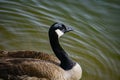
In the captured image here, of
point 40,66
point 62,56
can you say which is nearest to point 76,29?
point 62,56

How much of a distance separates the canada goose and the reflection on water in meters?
0.82

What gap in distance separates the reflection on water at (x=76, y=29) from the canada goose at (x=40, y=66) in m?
0.82

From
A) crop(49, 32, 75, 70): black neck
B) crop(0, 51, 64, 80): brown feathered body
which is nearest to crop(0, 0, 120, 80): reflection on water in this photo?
crop(49, 32, 75, 70): black neck

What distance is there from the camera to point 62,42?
9.78m

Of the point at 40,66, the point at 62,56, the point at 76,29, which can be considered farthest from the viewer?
the point at 76,29

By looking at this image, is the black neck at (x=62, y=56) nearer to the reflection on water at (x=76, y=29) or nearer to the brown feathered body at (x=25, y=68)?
the brown feathered body at (x=25, y=68)

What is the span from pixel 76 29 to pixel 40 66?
3394mm

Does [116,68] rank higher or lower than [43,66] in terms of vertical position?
lower

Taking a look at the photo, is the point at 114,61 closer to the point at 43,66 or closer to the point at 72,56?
the point at 72,56

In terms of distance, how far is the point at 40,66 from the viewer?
286 inches

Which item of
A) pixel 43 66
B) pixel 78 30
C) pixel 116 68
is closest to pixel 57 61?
pixel 43 66

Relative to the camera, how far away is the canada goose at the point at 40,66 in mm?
7164

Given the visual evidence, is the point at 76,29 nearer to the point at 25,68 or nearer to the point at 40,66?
the point at 40,66

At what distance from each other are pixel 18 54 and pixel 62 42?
94.4 inches
